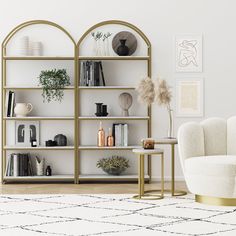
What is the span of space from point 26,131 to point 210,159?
2901 mm

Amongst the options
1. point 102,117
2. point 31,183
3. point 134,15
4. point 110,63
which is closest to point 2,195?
point 31,183

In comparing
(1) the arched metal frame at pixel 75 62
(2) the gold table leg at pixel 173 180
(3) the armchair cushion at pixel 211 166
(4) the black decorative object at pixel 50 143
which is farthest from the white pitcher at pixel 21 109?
(3) the armchair cushion at pixel 211 166

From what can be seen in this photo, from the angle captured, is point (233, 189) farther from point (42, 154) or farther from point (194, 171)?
point (42, 154)

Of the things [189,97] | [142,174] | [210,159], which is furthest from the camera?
[189,97]

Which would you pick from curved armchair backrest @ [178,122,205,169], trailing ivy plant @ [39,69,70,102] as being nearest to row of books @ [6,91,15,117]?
trailing ivy plant @ [39,69,70,102]

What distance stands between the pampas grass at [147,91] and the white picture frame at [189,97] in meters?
1.24

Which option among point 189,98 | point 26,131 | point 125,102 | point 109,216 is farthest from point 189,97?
point 109,216

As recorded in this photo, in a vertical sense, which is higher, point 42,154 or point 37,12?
point 37,12

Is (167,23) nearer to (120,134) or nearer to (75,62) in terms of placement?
(75,62)

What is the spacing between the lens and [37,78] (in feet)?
26.2

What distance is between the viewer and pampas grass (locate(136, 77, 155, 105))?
22.2 feet

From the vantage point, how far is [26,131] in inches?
314

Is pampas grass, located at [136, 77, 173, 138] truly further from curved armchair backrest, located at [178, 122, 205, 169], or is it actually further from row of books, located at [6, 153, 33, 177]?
row of books, located at [6, 153, 33, 177]

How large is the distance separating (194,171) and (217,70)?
7.82 feet
